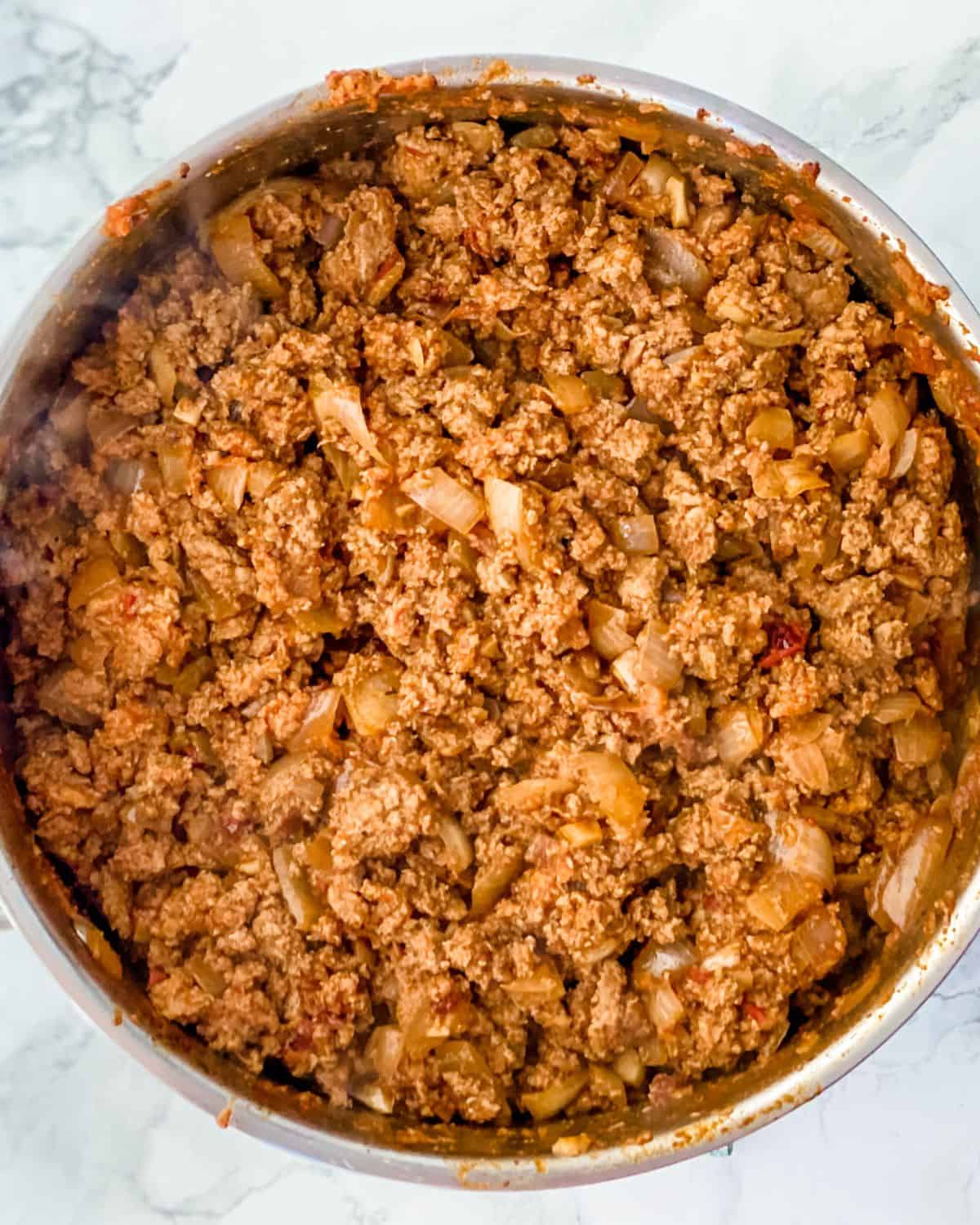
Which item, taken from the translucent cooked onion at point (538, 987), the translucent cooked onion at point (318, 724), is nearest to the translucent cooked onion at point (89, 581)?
the translucent cooked onion at point (318, 724)

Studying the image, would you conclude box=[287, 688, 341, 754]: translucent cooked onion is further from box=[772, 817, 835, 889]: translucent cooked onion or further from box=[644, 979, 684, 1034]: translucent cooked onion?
box=[772, 817, 835, 889]: translucent cooked onion

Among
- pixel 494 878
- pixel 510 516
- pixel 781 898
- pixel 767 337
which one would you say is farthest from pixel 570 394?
pixel 781 898

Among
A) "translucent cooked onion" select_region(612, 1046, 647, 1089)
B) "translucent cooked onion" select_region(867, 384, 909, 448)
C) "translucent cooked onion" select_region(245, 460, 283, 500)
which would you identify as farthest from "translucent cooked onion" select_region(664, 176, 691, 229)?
"translucent cooked onion" select_region(612, 1046, 647, 1089)

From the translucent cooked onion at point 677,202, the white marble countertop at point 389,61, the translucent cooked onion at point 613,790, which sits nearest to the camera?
the translucent cooked onion at point 613,790

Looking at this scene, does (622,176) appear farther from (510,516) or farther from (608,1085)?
(608,1085)

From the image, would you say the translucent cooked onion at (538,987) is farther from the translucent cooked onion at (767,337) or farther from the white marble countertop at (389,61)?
the translucent cooked onion at (767,337)
